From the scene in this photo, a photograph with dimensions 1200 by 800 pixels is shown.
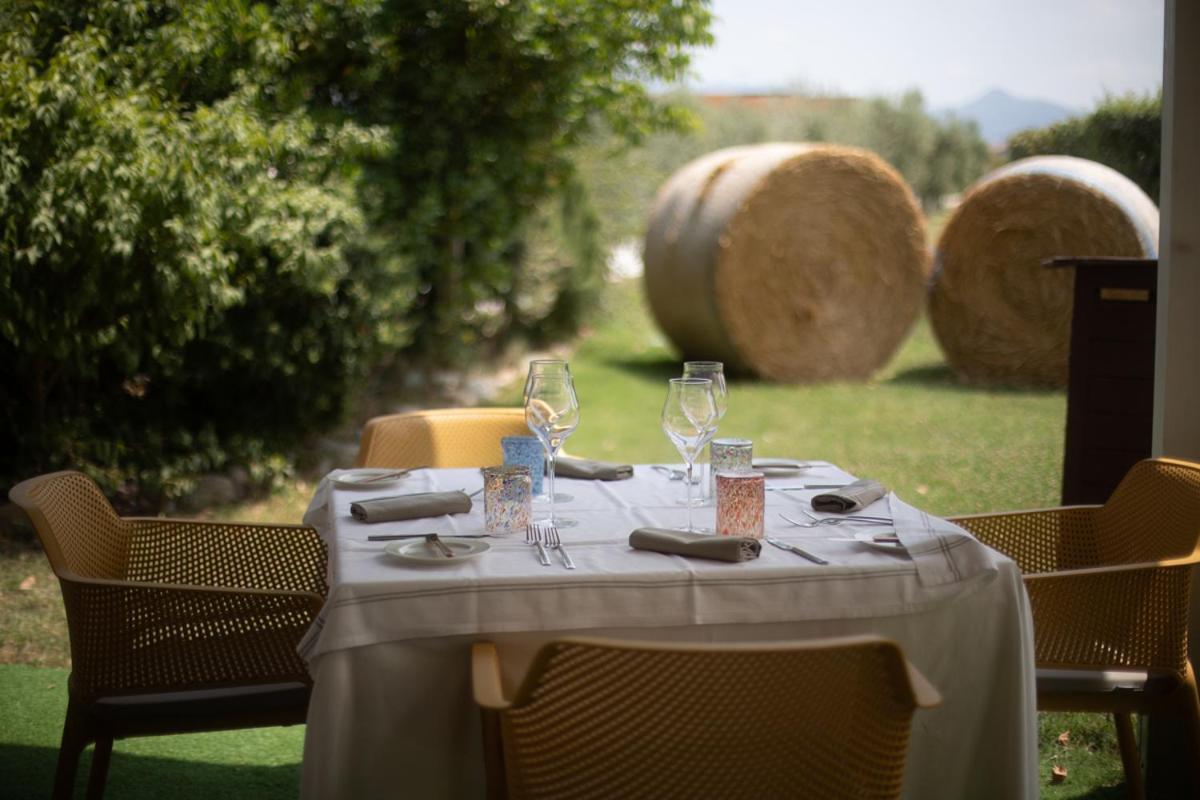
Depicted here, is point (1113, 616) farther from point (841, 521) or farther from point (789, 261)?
point (789, 261)

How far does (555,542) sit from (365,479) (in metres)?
0.67

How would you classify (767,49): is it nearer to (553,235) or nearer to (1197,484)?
(553,235)

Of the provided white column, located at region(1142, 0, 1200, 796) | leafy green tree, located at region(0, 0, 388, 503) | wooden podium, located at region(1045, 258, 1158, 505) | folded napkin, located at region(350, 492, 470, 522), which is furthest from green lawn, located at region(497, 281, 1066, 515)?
folded napkin, located at region(350, 492, 470, 522)

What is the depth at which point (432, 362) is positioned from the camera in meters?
8.05

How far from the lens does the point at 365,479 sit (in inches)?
99.3

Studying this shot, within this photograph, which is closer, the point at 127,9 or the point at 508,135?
the point at 127,9

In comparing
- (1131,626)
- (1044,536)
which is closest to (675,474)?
(1044,536)

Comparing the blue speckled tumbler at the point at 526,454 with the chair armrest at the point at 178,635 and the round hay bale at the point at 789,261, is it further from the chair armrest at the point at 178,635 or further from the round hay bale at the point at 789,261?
the round hay bale at the point at 789,261

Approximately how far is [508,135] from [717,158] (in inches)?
99.7

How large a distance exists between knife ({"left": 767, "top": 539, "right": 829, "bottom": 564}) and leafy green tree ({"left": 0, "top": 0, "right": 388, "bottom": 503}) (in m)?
3.09

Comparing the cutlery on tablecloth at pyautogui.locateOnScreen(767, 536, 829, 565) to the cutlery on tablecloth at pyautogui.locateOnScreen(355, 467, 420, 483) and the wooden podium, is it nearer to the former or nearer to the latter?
the cutlery on tablecloth at pyautogui.locateOnScreen(355, 467, 420, 483)

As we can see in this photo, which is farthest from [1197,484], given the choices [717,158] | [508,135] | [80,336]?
[717,158]

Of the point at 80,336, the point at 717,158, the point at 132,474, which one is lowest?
the point at 132,474

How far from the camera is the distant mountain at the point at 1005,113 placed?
964 centimetres
